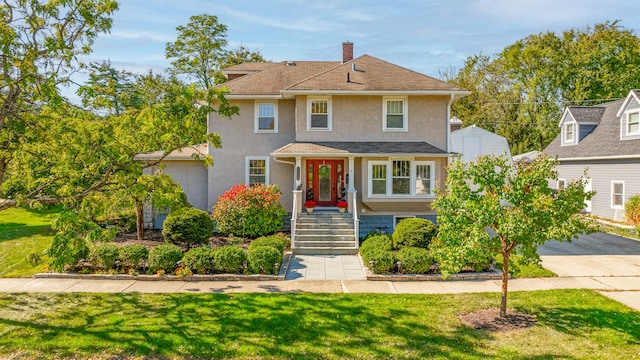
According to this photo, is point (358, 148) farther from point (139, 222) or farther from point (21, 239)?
point (21, 239)

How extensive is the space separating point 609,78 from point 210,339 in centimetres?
4220

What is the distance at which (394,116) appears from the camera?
17.6m

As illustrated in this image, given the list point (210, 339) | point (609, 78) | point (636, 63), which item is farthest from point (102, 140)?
point (636, 63)

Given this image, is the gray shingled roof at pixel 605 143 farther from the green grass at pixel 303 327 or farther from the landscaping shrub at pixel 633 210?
the green grass at pixel 303 327

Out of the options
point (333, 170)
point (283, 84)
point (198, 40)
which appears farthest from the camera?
point (198, 40)

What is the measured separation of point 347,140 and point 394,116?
238 centimetres

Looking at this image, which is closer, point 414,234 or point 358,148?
point 414,234

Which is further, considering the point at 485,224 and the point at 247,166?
the point at 247,166

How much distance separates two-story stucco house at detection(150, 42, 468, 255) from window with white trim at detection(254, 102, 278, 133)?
0.05m

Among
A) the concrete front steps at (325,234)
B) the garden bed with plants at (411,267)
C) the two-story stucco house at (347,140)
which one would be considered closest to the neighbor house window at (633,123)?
Result: the two-story stucco house at (347,140)

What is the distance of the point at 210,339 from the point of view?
24.0ft

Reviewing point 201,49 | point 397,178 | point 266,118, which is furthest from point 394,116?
point 201,49

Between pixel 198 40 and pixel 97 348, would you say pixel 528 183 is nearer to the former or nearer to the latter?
pixel 97 348

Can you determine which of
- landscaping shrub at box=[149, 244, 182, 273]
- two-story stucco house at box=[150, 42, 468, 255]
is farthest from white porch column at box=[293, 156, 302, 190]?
landscaping shrub at box=[149, 244, 182, 273]
